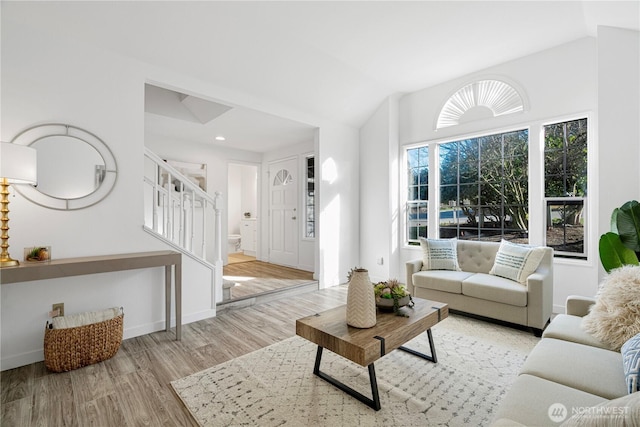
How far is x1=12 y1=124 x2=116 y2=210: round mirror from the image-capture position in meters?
2.43

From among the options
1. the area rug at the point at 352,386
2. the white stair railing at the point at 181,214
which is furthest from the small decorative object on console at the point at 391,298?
the white stair railing at the point at 181,214

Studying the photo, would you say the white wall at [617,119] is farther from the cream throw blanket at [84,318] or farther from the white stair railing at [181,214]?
the cream throw blanket at [84,318]

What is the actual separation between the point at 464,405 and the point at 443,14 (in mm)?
3378

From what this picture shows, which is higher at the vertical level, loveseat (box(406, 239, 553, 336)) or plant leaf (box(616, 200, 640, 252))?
plant leaf (box(616, 200, 640, 252))

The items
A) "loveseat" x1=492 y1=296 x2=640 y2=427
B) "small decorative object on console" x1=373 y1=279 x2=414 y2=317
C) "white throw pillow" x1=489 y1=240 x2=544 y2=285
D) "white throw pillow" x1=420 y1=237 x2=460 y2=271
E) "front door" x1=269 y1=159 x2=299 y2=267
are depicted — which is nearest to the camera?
"loveseat" x1=492 y1=296 x2=640 y2=427

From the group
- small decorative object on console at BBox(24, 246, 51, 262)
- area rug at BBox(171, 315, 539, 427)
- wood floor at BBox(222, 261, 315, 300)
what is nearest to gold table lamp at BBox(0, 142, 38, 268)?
small decorative object on console at BBox(24, 246, 51, 262)

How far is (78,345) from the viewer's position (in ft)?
7.41

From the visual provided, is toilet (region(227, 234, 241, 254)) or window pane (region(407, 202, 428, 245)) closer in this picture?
window pane (region(407, 202, 428, 245))

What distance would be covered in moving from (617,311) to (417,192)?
3284 millimetres

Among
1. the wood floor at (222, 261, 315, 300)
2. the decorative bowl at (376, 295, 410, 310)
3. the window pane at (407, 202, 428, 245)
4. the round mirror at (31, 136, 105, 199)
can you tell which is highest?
the round mirror at (31, 136, 105, 199)

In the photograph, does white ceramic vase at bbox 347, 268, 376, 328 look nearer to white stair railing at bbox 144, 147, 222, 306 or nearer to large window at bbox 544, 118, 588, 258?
white stair railing at bbox 144, 147, 222, 306

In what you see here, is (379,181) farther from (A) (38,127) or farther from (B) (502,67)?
(A) (38,127)

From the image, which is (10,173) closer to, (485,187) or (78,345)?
(78,345)

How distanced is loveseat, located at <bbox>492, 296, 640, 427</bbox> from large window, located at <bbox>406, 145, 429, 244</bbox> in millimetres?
2995
